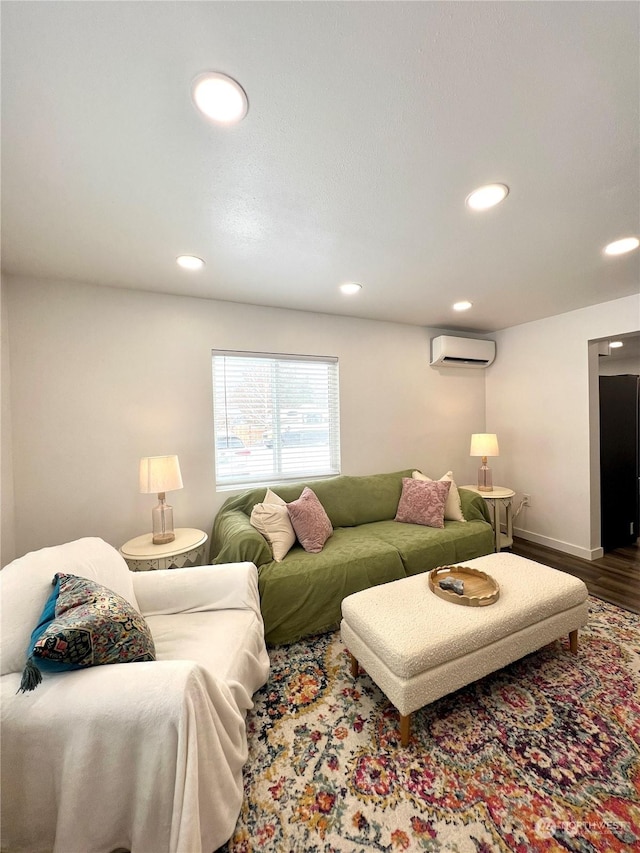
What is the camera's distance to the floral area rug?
105 centimetres

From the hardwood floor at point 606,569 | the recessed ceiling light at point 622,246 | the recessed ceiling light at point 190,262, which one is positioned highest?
the recessed ceiling light at point 190,262

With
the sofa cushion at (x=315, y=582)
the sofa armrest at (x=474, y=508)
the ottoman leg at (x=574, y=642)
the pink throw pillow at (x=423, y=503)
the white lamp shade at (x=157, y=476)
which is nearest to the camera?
the ottoman leg at (x=574, y=642)

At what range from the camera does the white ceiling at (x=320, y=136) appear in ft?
2.67

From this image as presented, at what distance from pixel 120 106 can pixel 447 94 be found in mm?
1050

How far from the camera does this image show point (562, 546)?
3316 mm

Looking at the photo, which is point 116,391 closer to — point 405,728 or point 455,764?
point 405,728

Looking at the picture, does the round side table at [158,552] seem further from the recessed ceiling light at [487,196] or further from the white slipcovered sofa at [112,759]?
the recessed ceiling light at [487,196]

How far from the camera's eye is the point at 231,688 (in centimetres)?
123

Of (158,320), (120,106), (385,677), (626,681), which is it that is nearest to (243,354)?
(158,320)

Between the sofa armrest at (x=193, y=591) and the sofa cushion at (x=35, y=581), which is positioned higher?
the sofa cushion at (x=35, y=581)

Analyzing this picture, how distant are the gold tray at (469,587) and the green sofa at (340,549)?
0.43 meters

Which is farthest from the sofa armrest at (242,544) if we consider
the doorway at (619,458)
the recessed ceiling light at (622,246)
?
the doorway at (619,458)

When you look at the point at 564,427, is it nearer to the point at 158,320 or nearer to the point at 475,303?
the point at 475,303

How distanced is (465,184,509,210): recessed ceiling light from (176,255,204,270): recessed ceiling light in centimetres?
160
